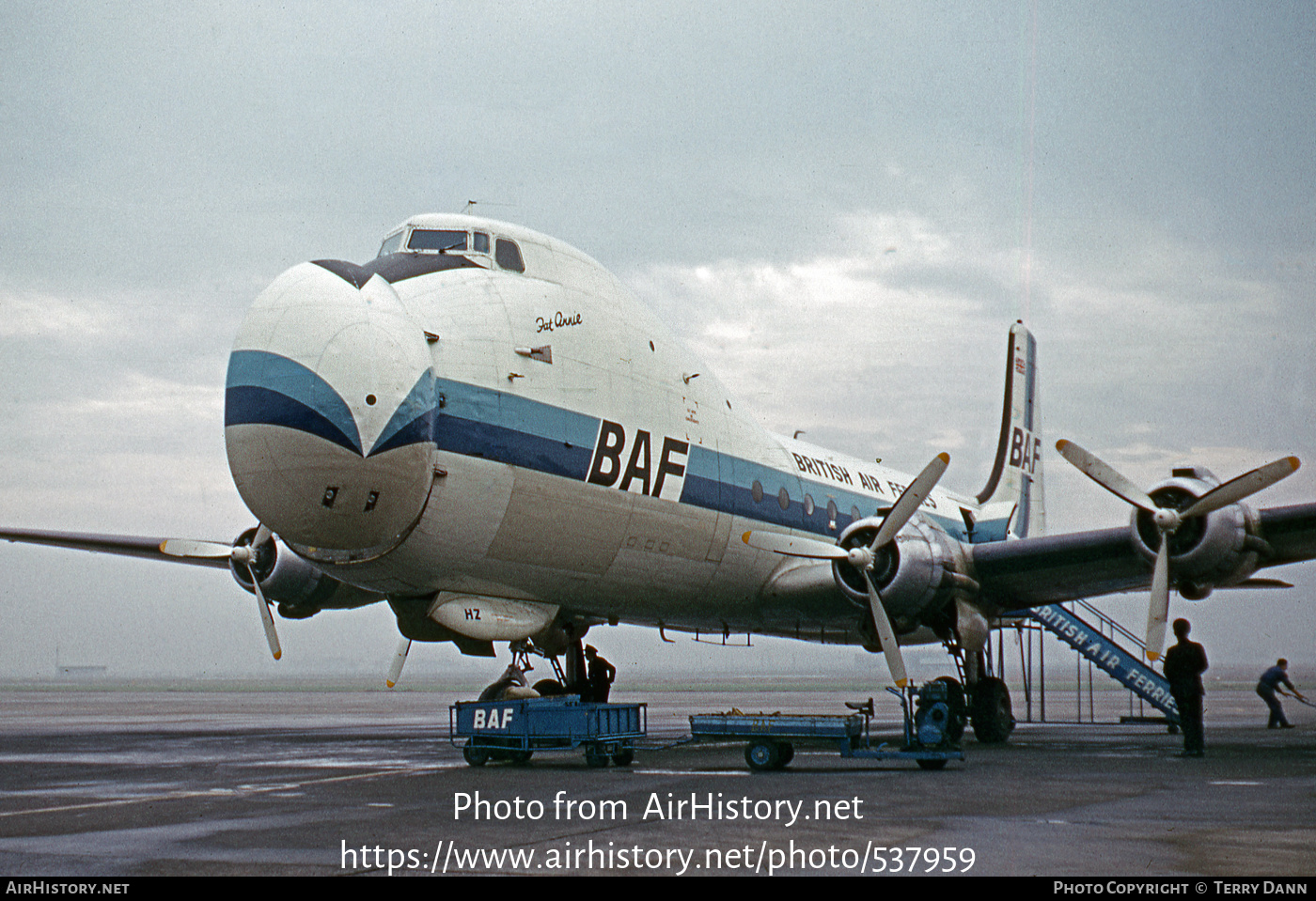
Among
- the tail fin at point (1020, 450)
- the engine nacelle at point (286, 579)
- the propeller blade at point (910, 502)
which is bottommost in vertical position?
the engine nacelle at point (286, 579)

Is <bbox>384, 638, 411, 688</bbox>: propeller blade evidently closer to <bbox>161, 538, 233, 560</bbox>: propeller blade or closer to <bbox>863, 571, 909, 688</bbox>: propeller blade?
<bbox>161, 538, 233, 560</bbox>: propeller blade

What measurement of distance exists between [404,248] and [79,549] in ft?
36.1

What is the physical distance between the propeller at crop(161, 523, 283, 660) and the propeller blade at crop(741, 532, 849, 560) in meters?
8.08

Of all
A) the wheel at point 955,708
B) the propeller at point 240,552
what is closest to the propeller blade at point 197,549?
the propeller at point 240,552

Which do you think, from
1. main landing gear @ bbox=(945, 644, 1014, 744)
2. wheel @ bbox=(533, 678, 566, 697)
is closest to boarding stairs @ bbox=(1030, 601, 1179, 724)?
main landing gear @ bbox=(945, 644, 1014, 744)

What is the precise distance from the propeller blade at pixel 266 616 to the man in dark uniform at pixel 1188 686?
46.1ft

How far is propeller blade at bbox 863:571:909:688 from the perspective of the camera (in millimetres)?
16422

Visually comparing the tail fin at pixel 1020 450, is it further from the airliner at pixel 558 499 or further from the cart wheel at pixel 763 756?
the cart wheel at pixel 763 756

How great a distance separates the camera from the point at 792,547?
17750mm

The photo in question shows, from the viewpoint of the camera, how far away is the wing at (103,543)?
71.5 ft

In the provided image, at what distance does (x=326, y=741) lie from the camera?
20672mm

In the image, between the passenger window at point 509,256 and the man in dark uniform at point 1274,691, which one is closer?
the passenger window at point 509,256

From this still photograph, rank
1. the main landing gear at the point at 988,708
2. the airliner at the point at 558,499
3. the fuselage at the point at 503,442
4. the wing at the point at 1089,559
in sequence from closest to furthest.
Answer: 1. the fuselage at the point at 503,442
2. the airliner at the point at 558,499
3. the wing at the point at 1089,559
4. the main landing gear at the point at 988,708
